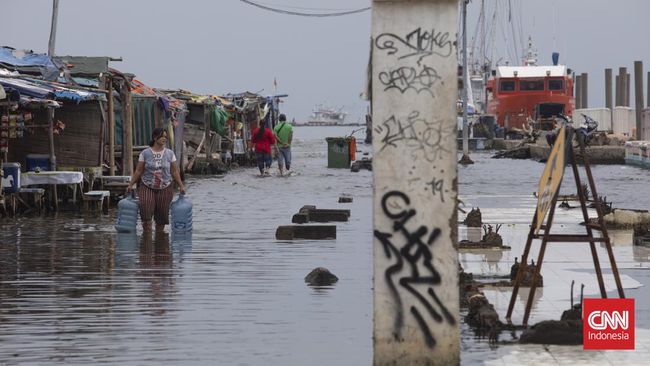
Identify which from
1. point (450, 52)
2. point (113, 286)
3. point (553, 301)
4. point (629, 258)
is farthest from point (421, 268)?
point (629, 258)

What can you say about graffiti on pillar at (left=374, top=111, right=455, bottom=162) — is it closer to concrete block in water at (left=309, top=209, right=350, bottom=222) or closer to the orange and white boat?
concrete block in water at (left=309, top=209, right=350, bottom=222)

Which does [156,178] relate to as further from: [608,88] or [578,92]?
[578,92]

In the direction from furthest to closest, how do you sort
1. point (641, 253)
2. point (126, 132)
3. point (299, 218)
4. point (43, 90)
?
1. point (126, 132)
2. point (43, 90)
3. point (299, 218)
4. point (641, 253)

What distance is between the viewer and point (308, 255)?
15.2 meters

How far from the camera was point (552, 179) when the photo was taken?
9242mm

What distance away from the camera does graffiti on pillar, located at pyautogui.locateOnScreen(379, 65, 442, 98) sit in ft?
25.5

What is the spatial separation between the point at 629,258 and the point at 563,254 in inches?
28.5

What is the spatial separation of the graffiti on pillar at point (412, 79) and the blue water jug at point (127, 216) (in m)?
10.6

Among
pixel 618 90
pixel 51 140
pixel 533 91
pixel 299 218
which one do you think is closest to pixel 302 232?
pixel 299 218

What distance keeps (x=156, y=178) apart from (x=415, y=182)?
9772 millimetres

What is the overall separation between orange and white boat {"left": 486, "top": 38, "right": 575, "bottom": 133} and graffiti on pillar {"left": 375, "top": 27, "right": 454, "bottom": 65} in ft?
189

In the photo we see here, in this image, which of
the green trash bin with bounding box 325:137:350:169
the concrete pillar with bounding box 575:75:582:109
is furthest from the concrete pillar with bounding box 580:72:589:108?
the green trash bin with bounding box 325:137:350:169

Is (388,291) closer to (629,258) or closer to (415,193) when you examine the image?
(415,193)

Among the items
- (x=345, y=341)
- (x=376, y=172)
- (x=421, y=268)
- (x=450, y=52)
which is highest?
(x=450, y=52)
